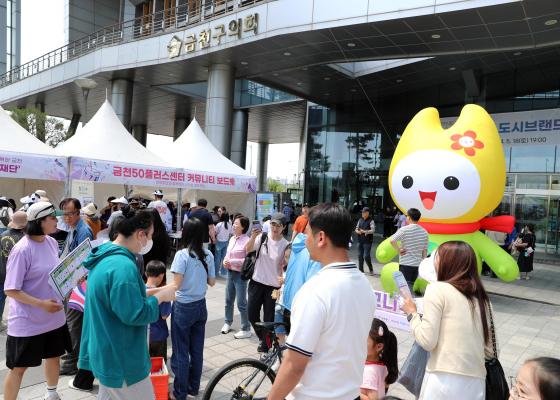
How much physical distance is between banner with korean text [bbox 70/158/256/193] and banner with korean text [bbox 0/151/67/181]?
260mm

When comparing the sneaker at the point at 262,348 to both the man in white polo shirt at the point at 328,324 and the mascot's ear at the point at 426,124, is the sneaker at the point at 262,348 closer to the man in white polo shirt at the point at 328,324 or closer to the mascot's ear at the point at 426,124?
the man in white polo shirt at the point at 328,324

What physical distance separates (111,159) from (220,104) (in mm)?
6906

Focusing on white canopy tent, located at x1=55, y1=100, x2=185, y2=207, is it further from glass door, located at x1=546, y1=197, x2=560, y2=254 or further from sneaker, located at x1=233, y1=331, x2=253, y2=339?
glass door, located at x1=546, y1=197, x2=560, y2=254

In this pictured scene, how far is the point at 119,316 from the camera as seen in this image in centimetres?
229

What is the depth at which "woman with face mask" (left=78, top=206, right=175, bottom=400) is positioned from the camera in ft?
7.52

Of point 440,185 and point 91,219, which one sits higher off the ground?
point 440,185

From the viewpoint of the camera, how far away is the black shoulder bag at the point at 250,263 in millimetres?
5176

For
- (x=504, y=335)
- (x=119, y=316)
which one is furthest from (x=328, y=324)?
(x=504, y=335)

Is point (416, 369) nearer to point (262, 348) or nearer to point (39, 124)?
point (262, 348)

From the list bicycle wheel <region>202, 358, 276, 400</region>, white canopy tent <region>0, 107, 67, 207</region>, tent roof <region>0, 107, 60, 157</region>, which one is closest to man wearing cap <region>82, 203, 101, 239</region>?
white canopy tent <region>0, 107, 67, 207</region>

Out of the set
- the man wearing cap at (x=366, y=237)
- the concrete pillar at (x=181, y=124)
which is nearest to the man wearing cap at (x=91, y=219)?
the man wearing cap at (x=366, y=237)

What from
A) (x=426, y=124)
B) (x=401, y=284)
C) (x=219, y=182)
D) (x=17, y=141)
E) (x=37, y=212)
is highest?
(x=426, y=124)

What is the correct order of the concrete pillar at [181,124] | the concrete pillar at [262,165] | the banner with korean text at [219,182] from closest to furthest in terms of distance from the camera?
1. the banner with korean text at [219,182]
2. the concrete pillar at [181,124]
3. the concrete pillar at [262,165]

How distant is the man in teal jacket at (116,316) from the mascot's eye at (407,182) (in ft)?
19.8
